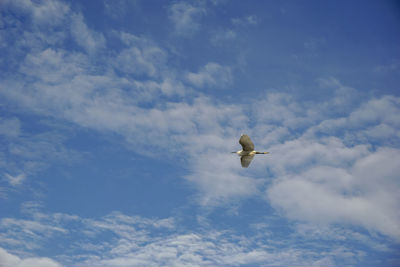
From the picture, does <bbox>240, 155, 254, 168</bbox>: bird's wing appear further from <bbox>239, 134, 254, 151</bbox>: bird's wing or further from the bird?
<bbox>239, 134, 254, 151</bbox>: bird's wing

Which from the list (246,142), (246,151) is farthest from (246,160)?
(246,142)

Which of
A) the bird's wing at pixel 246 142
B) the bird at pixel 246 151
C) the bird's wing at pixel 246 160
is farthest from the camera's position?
the bird's wing at pixel 246 160

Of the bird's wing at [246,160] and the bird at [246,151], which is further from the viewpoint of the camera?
the bird's wing at [246,160]

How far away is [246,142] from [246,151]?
2360mm

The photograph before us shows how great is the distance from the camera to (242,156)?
230 feet

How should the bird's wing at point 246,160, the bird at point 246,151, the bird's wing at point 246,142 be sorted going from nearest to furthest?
1. the bird's wing at point 246,142
2. the bird at point 246,151
3. the bird's wing at point 246,160

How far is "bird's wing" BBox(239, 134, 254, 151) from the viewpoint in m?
67.6

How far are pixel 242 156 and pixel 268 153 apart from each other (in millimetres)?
4872

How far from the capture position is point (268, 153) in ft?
231

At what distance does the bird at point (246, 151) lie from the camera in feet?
223

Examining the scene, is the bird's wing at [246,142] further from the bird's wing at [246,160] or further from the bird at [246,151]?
the bird's wing at [246,160]

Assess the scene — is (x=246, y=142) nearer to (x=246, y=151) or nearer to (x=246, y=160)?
(x=246, y=151)

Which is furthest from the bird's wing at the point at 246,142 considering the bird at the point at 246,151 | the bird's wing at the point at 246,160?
the bird's wing at the point at 246,160

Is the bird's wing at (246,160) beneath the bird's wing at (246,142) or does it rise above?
beneath
